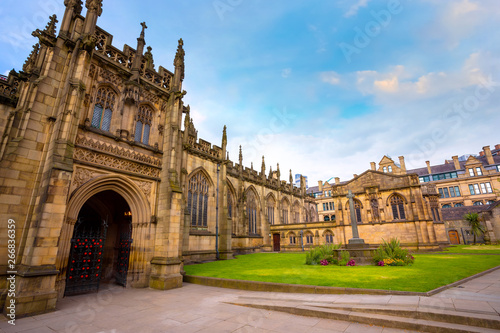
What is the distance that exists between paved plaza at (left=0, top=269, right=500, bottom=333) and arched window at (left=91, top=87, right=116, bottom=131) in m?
7.96

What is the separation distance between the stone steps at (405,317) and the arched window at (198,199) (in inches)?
649

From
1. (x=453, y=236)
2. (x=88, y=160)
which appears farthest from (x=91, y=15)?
(x=453, y=236)

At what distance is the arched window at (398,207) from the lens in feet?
95.0

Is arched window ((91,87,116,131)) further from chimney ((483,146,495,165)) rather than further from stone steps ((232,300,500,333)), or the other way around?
chimney ((483,146,495,165))

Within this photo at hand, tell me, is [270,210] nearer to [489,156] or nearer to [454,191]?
[454,191]

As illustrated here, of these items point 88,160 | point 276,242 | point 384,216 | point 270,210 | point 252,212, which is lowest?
point 276,242

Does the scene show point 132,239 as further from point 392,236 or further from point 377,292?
point 392,236

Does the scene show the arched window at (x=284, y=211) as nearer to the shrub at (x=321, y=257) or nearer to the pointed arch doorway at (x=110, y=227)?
the shrub at (x=321, y=257)

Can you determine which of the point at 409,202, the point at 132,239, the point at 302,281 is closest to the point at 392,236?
the point at 409,202

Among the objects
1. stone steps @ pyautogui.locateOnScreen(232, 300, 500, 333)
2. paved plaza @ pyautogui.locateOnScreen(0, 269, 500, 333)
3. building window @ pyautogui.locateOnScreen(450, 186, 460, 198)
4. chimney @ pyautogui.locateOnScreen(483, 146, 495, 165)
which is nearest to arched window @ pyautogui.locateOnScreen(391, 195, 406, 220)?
paved plaza @ pyautogui.locateOnScreen(0, 269, 500, 333)

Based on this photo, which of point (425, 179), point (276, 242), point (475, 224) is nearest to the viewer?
point (475, 224)

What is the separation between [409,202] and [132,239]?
31.2m

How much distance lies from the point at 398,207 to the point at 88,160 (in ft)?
109

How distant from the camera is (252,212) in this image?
33375mm
